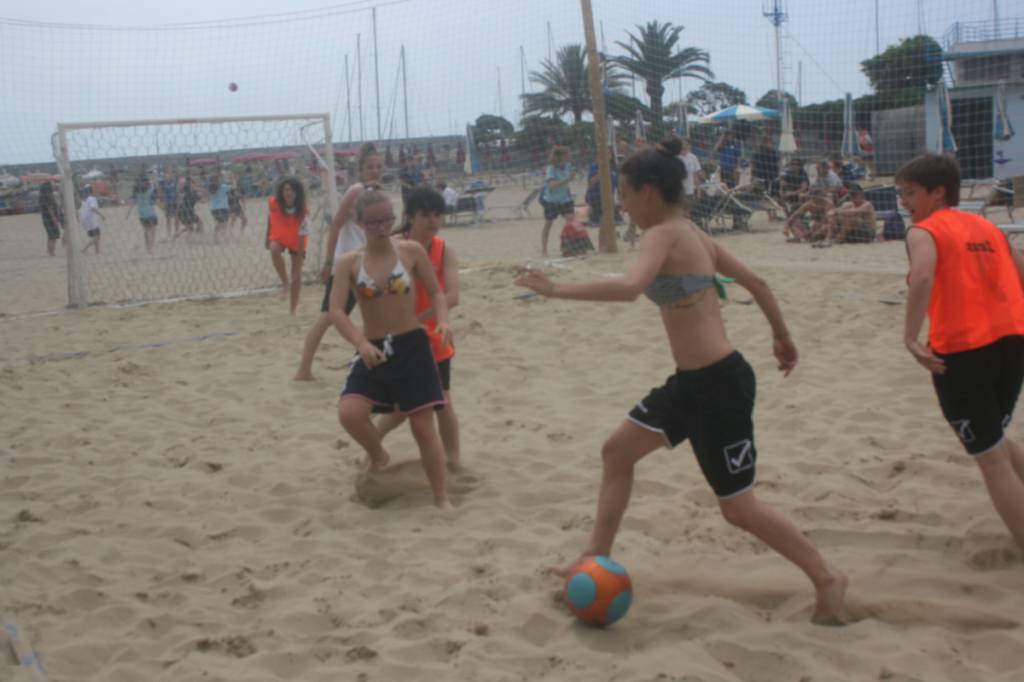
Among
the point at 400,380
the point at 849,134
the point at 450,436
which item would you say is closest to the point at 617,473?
the point at 400,380

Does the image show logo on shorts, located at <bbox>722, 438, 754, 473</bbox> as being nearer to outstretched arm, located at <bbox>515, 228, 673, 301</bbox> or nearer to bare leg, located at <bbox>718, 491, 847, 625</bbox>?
bare leg, located at <bbox>718, 491, 847, 625</bbox>

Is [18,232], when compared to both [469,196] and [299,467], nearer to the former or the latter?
[469,196]

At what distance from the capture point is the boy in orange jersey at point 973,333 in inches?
130

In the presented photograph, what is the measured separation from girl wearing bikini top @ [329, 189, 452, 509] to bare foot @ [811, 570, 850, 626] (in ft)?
6.01

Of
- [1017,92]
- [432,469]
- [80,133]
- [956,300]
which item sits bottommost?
[432,469]

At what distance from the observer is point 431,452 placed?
14.6ft

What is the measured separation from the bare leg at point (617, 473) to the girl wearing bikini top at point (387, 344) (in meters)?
1.18

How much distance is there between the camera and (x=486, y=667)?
2973mm

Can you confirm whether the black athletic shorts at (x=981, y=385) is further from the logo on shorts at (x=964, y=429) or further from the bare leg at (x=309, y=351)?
the bare leg at (x=309, y=351)

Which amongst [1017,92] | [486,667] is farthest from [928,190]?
[1017,92]

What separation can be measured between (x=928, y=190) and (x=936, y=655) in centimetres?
162

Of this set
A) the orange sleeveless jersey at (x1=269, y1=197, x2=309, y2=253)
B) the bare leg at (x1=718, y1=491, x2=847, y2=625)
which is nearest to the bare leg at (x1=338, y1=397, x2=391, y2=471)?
the bare leg at (x1=718, y1=491, x2=847, y2=625)

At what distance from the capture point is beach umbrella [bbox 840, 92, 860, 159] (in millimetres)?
17672

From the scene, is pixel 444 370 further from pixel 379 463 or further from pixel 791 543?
pixel 791 543
